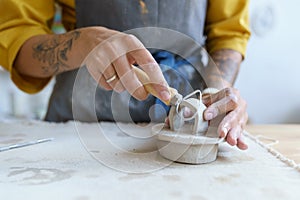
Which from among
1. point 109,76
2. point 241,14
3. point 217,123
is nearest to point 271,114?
point 241,14

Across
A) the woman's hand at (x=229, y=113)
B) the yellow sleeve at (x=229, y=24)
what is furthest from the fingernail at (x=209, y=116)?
the yellow sleeve at (x=229, y=24)

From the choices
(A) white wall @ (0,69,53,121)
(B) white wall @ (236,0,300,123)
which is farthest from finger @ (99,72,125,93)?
(A) white wall @ (0,69,53,121)

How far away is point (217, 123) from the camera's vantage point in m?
0.50

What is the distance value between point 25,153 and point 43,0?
41cm

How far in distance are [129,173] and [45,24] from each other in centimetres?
52

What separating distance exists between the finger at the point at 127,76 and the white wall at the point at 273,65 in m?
1.17

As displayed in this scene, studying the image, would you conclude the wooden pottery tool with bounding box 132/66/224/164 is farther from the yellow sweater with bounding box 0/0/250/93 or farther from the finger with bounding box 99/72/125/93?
the yellow sweater with bounding box 0/0/250/93

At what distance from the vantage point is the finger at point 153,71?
45 cm

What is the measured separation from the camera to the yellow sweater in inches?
27.0

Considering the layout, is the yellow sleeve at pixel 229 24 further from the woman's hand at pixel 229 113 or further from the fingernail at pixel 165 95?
the fingernail at pixel 165 95

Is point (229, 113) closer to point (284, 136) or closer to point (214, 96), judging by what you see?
point (214, 96)

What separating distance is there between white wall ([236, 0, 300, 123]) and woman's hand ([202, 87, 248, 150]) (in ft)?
3.36

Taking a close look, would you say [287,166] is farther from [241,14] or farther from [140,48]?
[241,14]

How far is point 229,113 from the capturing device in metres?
0.51
